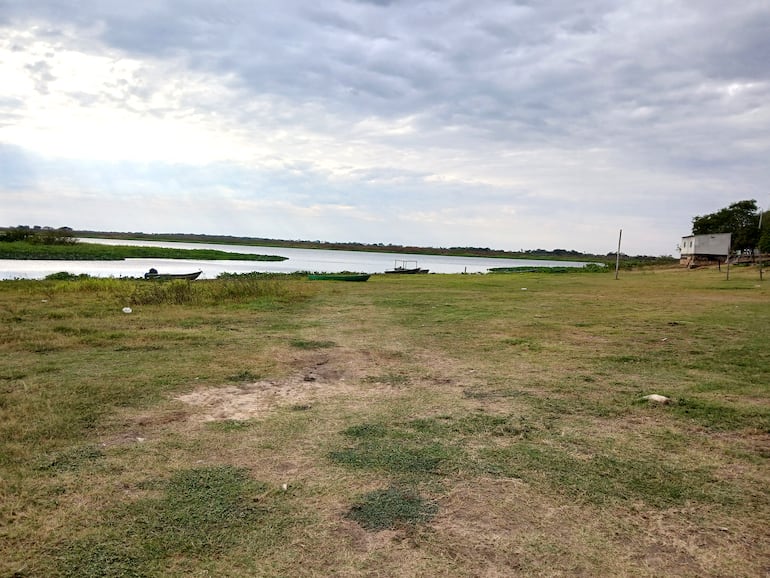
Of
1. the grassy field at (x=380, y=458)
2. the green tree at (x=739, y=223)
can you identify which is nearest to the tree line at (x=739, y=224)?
the green tree at (x=739, y=223)

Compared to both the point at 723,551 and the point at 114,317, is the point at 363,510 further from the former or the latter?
the point at 114,317

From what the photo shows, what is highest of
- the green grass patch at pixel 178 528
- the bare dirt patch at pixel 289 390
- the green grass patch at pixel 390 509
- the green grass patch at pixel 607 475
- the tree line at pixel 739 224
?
the tree line at pixel 739 224

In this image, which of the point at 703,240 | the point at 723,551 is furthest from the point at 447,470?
the point at 703,240

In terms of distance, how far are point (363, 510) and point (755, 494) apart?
9.46ft

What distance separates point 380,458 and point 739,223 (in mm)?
70439

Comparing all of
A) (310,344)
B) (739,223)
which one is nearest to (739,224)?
(739,223)

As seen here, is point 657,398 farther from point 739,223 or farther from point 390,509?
point 739,223

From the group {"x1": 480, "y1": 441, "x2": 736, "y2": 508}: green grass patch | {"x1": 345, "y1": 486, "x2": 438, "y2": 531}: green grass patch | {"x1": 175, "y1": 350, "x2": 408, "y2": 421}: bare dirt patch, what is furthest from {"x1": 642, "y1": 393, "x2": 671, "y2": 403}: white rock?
{"x1": 345, "y1": 486, "x2": 438, "y2": 531}: green grass patch

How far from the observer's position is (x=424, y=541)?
10.6ft

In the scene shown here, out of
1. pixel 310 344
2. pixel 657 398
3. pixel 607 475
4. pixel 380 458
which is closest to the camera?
pixel 607 475

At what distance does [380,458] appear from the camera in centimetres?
443

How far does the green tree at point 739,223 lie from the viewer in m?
58.5

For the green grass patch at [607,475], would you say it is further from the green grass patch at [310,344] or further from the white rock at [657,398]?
the green grass patch at [310,344]

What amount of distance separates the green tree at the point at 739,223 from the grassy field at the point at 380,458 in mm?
58921
